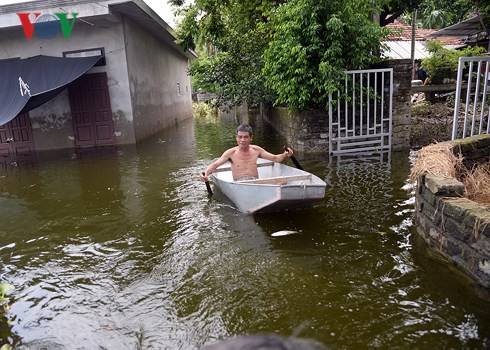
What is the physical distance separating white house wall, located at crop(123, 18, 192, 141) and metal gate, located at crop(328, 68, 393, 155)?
23.1 ft

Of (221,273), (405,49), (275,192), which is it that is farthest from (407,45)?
(221,273)

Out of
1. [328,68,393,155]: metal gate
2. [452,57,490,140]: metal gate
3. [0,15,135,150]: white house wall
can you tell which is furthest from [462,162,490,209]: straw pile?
[0,15,135,150]: white house wall

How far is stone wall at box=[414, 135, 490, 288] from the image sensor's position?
11.0 ft

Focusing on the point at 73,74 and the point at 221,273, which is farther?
the point at 73,74

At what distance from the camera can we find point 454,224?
3752mm

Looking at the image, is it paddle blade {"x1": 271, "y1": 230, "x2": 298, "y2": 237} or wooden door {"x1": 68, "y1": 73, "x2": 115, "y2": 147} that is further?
wooden door {"x1": 68, "y1": 73, "x2": 115, "y2": 147}

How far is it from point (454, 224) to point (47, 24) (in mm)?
11947

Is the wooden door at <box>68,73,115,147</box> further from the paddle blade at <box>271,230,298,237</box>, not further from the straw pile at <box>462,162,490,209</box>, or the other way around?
the straw pile at <box>462,162,490,209</box>

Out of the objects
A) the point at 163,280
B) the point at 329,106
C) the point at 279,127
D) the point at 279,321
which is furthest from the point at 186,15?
the point at 279,321

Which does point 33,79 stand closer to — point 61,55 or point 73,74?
point 73,74

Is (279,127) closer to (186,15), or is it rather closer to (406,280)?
(186,15)

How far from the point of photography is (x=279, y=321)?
3.28 meters

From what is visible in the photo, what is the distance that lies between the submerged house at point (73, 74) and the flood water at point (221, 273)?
204 inches

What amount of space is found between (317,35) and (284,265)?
653 cm
